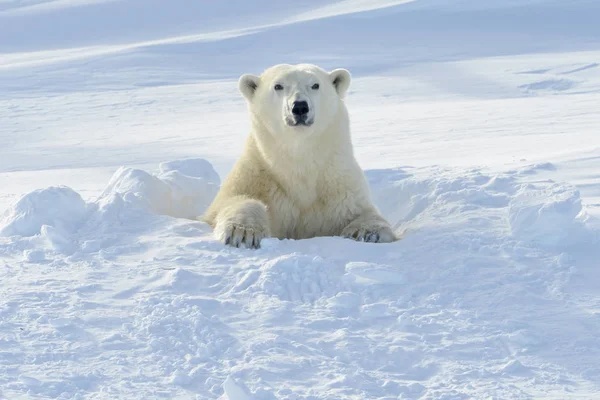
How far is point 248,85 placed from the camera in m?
4.65

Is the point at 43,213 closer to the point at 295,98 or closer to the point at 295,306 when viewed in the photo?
the point at 295,98

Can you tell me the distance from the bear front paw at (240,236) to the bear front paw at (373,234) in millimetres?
515

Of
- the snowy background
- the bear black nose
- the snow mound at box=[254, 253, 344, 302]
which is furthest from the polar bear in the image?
the snow mound at box=[254, 253, 344, 302]

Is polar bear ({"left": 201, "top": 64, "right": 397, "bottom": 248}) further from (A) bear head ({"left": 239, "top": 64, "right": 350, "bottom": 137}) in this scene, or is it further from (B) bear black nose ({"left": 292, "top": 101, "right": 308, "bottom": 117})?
(B) bear black nose ({"left": 292, "top": 101, "right": 308, "bottom": 117})

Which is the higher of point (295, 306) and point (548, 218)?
point (548, 218)

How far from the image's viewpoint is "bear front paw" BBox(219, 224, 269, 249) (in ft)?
12.4

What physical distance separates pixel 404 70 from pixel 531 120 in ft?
20.6

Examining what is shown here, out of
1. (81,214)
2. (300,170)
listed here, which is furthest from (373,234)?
(81,214)

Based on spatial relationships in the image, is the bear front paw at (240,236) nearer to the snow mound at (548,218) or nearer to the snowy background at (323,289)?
the snowy background at (323,289)

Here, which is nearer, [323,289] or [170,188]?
[323,289]

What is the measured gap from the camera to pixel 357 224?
4195 mm

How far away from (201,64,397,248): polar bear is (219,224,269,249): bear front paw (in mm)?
360

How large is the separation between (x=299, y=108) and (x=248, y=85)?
728 mm

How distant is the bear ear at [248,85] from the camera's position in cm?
462
